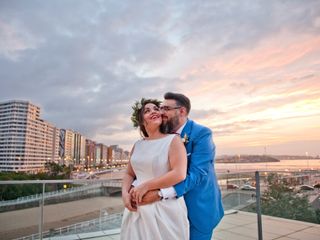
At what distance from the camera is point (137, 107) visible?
55.7 inches

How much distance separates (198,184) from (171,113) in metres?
0.39

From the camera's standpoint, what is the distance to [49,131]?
111438 millimetres

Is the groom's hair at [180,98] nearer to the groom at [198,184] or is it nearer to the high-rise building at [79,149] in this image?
the groom at [198,184]

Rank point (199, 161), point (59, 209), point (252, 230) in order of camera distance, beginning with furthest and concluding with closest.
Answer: point (252, 230) < point (59, 209) < point (199, 161)

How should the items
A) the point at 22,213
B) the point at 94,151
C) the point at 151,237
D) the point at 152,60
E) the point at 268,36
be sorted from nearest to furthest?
the point at 151,237 < the point at 22,213 < the point at 268,36 < the point at 152,60 < the point at 94,151

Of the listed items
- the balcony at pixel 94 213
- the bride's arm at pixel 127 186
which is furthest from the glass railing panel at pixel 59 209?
the bride's arm at pixel 127 186

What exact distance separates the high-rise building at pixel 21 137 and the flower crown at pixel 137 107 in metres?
99.5

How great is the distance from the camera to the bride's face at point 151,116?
127 centimetres

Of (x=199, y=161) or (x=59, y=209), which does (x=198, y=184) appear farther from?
(x=59, y=209)

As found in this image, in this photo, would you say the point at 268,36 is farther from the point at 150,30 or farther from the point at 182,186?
the point at 182,186

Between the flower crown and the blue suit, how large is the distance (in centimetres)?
25

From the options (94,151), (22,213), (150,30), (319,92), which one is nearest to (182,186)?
(22,213)

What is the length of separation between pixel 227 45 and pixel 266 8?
16.2 ft

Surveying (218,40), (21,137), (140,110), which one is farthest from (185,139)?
(21,137)
